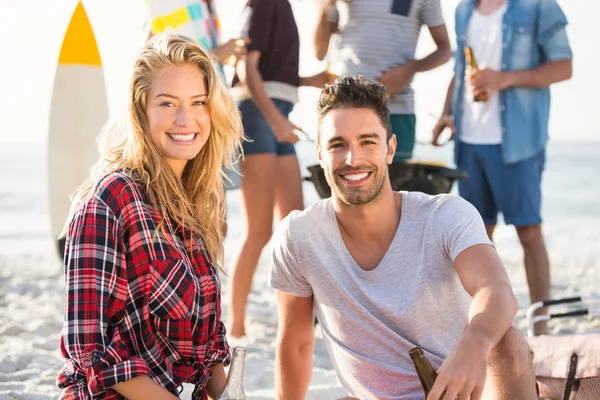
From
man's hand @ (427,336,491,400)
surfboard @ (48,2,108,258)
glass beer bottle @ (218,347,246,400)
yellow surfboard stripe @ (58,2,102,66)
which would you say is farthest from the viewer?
yellow surfboard stripe @ (58,2,102,66)

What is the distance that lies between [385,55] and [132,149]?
77.6 inches

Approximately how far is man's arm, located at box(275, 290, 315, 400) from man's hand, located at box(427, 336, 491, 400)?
0.69 metres

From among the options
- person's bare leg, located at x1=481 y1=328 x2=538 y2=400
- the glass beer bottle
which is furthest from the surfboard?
person's bare leg, located at x1=481 y1=328 x2=538 y2=400

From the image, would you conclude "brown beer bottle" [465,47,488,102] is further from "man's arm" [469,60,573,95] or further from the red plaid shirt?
the red plaid shirt

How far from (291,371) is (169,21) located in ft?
6.18

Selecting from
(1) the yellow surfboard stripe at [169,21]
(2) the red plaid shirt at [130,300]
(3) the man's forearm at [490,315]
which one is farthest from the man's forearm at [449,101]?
(2) the red plaid shirt at [130,300]

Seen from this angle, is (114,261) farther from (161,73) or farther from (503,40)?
(503,40)

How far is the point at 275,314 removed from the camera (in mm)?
5297

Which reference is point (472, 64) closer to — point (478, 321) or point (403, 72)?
point (403, 72)

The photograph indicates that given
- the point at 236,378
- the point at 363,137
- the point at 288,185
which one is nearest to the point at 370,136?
the point at 363,137

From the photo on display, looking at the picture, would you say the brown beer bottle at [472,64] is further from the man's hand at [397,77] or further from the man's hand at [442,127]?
the man's hand at [397,77]

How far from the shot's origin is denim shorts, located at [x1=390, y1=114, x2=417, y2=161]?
157 inches

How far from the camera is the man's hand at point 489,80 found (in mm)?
4008

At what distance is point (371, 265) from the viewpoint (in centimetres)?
247
